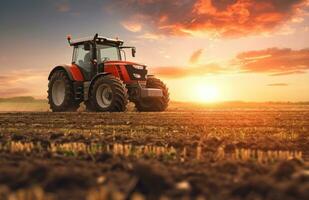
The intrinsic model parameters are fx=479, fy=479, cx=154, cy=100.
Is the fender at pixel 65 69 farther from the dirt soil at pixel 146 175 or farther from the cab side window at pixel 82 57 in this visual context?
the dirt soil at pixel 146 175

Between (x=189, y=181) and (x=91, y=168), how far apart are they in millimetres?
1446

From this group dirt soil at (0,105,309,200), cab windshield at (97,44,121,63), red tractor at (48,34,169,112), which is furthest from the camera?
cab windshield at (97,44,121,63)

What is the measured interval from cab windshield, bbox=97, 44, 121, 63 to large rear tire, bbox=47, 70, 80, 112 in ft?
6.97

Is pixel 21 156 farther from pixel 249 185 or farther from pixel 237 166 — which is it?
pixel 249 185

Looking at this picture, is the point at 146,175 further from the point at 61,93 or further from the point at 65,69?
the point at 61,93

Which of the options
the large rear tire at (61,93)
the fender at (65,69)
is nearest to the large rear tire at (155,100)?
the large rear tire at (61,93)

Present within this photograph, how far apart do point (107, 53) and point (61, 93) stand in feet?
12.0

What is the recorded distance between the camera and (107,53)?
2145 centimetres

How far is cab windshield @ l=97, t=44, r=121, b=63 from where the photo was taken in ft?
69.6

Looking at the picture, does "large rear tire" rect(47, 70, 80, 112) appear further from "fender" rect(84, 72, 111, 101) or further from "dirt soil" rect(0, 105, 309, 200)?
"dirt soil" rect(0, 105, 309, 200)

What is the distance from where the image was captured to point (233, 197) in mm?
4309

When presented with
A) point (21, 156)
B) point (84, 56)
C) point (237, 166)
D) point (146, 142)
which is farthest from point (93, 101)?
point (237, 166)

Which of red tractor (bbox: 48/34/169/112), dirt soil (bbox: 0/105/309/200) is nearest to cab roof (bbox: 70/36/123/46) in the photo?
red tractor (bbox: 48/34/169/112)

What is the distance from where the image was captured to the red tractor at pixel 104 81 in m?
20.0
